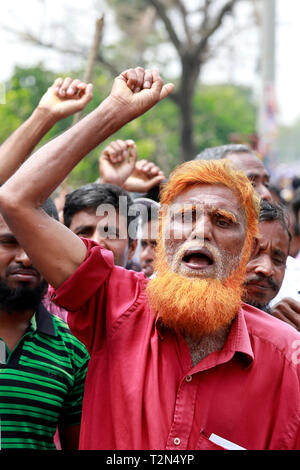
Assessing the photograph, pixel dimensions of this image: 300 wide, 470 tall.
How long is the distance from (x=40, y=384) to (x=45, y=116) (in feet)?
3.94

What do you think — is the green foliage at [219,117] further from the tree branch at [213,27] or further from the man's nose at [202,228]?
the man's nose at [202,228]

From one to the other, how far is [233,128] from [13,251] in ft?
75.1

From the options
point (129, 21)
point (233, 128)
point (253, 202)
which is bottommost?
point (233, 128)

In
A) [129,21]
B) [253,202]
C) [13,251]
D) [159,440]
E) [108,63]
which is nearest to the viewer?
[159,440]

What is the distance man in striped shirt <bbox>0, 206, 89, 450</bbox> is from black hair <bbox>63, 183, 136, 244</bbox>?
878 millimetres

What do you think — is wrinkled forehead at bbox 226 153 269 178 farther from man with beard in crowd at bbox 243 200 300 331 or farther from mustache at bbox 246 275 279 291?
mustache at bbox 246 275 279 291

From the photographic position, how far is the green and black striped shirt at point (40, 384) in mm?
2576

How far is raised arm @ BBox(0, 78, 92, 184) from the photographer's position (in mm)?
2836

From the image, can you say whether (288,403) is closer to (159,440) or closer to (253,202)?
(159,440)

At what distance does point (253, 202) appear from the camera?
2662 mm

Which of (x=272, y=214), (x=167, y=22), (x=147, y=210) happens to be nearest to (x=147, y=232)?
(x=147, y=210)

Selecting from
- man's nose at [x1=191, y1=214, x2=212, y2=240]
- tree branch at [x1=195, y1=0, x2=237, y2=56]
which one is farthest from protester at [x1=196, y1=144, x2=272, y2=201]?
tree branch at [x1=195, y1=0, x2=237, y2=56]


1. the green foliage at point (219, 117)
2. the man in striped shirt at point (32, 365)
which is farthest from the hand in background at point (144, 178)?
the green foliage at point (219, 117)
